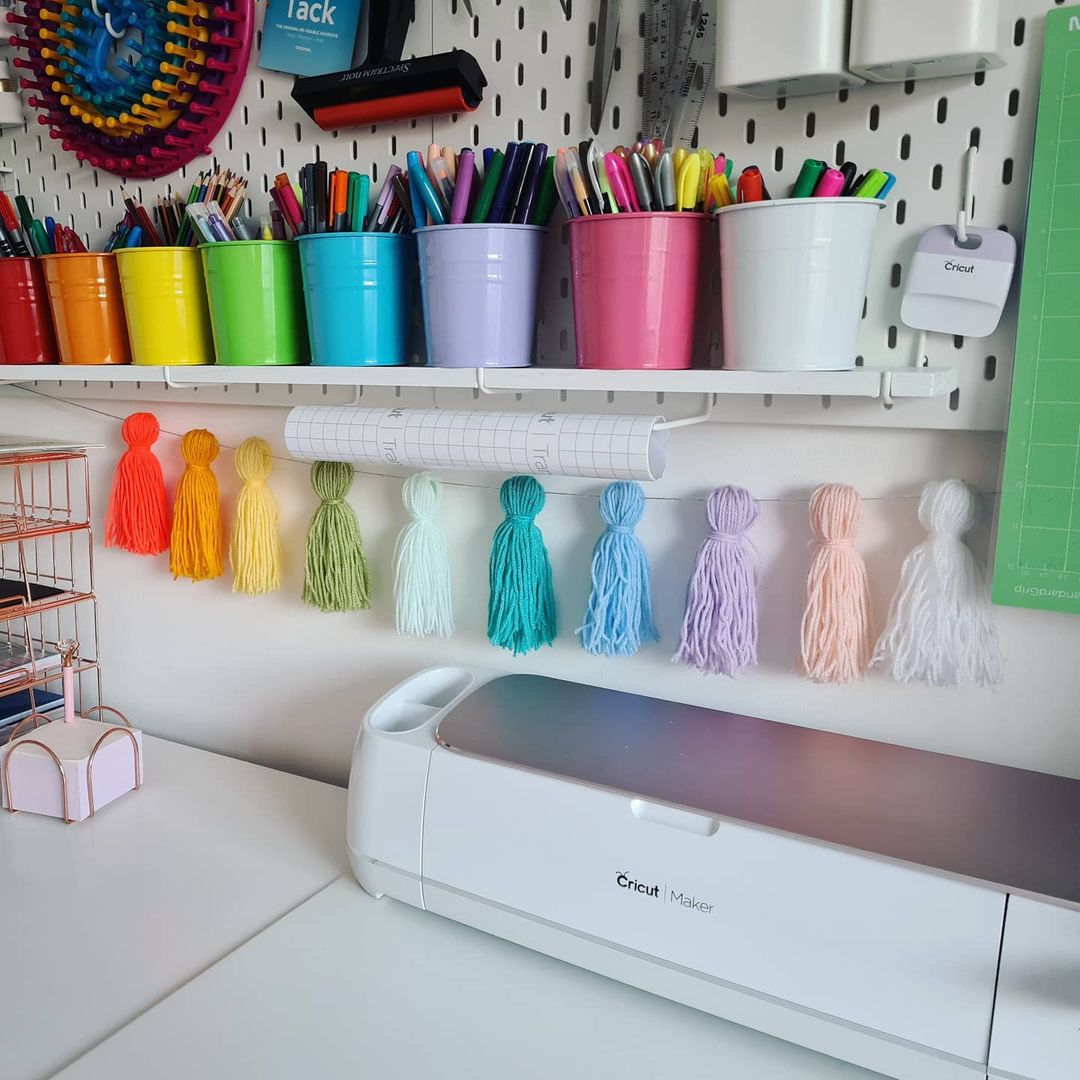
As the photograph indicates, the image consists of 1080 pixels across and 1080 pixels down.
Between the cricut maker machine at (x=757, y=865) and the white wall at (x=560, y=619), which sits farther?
the white wall at (x=560, y=619)

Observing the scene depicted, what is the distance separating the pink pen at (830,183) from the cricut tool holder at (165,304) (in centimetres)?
57

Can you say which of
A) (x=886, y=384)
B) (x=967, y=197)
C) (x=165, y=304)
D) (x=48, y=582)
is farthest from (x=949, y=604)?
(x=48, y=582)

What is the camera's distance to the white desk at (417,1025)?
63 cm

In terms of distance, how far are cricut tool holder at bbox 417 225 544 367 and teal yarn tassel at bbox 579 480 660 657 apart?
0.15 meters

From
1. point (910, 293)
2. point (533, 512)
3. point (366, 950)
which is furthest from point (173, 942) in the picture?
point (910, 293)

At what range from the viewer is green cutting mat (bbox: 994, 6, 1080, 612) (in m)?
0.62

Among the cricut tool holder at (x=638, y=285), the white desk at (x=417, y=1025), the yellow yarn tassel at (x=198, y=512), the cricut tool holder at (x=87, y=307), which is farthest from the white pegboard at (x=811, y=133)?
the white desk at (x=417, y=1025)

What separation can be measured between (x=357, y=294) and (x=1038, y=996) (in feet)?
2.27

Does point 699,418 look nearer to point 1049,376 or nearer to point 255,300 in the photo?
point 1049,376

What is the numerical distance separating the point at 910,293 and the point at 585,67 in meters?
0.33

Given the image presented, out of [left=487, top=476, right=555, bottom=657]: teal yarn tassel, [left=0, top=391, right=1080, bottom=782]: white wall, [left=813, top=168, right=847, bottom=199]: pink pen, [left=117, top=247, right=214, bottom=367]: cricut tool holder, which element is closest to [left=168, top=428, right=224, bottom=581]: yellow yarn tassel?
Answer: [left=0, top=391, right=1080, bottom=782]: white wall

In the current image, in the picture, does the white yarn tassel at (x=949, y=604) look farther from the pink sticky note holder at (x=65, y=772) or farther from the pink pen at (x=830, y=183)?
the pink sticky note holder at (x=65, y=772)

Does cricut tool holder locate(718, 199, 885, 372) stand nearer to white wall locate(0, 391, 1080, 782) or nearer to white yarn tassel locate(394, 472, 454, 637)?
white wall locate(0, 391, 1080, 782)

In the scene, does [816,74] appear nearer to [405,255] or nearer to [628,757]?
[405,255]
